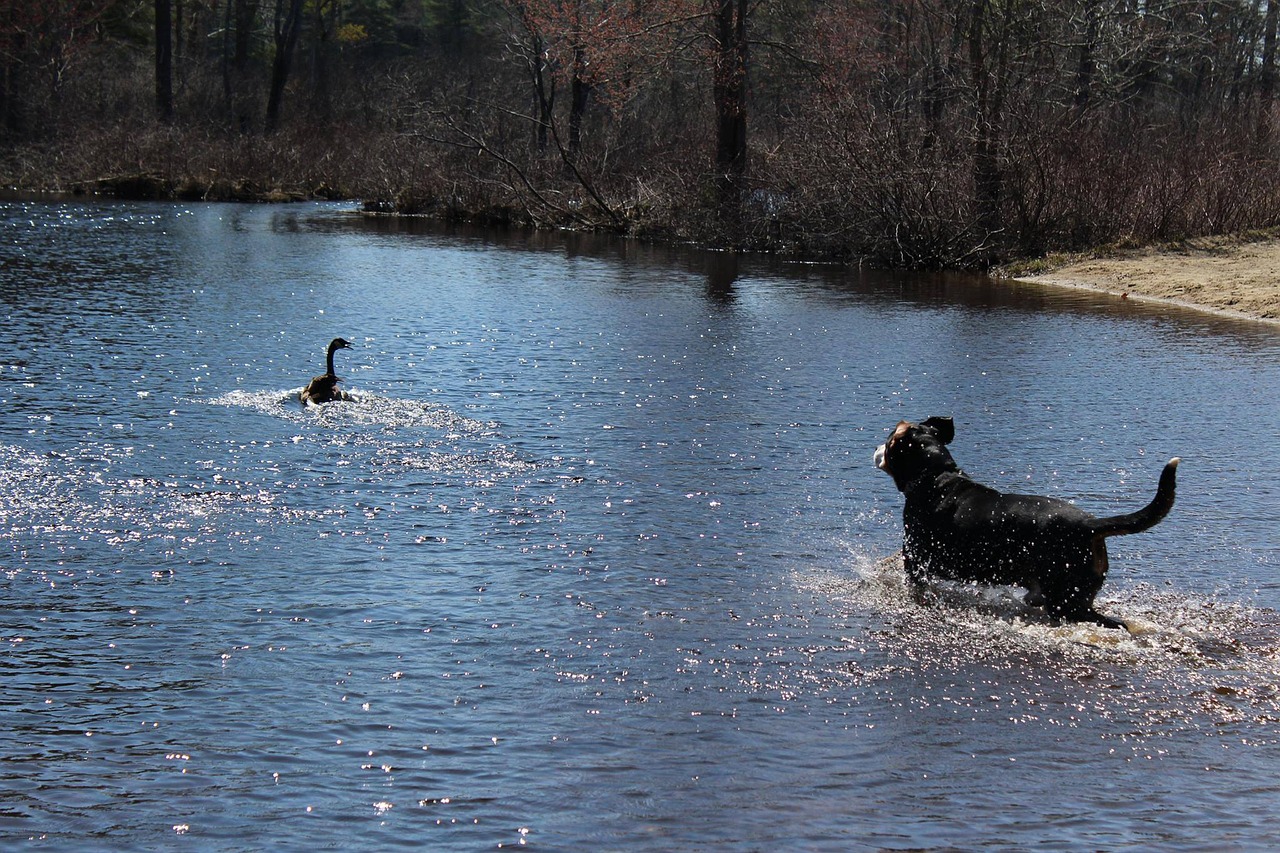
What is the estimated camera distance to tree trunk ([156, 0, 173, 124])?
167 feet

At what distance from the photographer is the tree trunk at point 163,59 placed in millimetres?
51000

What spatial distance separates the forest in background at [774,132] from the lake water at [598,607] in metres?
11.0

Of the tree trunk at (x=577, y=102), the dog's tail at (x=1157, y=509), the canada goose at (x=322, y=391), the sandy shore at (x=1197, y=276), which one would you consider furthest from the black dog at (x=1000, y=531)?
the tree trunk at (x=577, y=102)

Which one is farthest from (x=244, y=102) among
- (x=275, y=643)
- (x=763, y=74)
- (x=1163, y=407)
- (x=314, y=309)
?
(x=275, y=643)

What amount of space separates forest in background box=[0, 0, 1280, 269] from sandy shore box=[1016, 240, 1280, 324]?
49.9 inches

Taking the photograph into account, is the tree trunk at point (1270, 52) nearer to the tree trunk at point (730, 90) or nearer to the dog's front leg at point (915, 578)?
the tree trunk at point (730, 90)

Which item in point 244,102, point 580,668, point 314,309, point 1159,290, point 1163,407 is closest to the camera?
point 580,668

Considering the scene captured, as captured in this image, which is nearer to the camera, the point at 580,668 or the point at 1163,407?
the point at 580,668

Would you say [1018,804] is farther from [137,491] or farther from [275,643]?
[137,491]

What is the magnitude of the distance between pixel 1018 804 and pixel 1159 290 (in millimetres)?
19266

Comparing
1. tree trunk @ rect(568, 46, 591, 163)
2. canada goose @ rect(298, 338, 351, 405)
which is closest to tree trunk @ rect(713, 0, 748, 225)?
tree trunk @ rect(568, 46, 591, 163)

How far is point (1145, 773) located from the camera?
232 inches

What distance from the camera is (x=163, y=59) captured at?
51500 mm

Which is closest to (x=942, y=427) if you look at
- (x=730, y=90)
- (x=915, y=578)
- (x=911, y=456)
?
(x=911, y=456)
